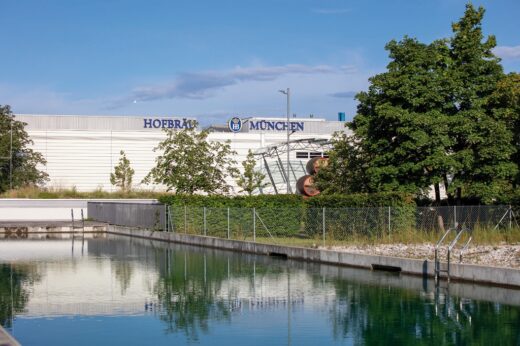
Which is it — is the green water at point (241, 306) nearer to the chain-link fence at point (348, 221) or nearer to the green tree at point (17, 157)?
the chain-link fence at point (348, 221)

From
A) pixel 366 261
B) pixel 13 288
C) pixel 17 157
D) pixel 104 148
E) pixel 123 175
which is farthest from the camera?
pixel 104 148

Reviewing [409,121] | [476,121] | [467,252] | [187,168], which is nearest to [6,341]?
[467,252]

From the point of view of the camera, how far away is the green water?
15.5m

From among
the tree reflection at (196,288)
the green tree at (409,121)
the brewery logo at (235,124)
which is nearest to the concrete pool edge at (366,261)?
Answer: the tree reflection at (196,288)

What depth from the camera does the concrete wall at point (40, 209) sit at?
61062 millimetres

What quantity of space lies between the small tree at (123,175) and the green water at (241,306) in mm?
40879

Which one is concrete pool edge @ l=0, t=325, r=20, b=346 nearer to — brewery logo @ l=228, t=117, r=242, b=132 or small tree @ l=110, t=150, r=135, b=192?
small tree @ l=110, t=150, r=135, b=192

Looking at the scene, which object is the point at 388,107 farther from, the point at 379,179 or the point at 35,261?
the point at 35,261

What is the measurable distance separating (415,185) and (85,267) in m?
16.2

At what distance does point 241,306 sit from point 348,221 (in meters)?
14.3

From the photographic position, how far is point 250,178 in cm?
6856

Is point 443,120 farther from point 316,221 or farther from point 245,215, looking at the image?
point 245,215

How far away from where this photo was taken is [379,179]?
37.2 meters

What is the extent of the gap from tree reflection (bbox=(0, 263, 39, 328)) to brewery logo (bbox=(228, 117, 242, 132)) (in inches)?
1944
